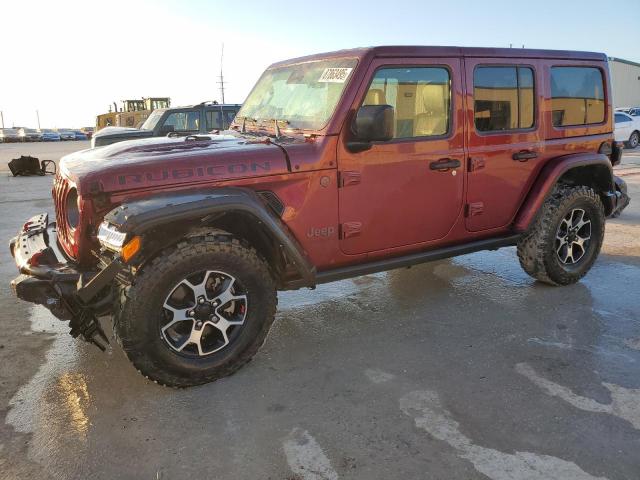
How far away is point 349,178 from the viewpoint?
3.41 m

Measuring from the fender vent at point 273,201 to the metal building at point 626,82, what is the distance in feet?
151

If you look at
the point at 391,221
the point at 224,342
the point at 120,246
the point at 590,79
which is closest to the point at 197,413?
the point at 224,342

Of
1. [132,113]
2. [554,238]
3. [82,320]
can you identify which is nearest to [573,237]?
[554,238]

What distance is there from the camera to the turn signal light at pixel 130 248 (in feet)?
8.70

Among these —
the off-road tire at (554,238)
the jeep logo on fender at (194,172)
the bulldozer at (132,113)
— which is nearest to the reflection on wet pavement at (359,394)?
the off-road tire at (554,238)

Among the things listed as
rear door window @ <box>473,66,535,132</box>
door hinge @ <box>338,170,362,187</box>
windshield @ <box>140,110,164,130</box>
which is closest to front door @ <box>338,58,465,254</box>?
door hinge @ <box>338,170,362,187</box>

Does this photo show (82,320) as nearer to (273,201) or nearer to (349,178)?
(273,201)

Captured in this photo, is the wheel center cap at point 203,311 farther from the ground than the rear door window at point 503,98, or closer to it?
closer to it

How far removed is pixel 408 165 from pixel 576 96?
1.97 meters

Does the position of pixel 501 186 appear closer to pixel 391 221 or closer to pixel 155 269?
pixel 391 221

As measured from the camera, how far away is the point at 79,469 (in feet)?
7.88

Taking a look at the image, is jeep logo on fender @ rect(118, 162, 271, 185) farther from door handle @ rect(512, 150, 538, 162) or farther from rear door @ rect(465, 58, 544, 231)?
door handle @ rect(512, 150, 538, 162)

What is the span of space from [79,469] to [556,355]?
9.21 feet

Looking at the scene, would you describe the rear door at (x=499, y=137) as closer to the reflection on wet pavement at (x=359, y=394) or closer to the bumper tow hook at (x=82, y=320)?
the reflection on wet pavement at (x=359, y=394)
